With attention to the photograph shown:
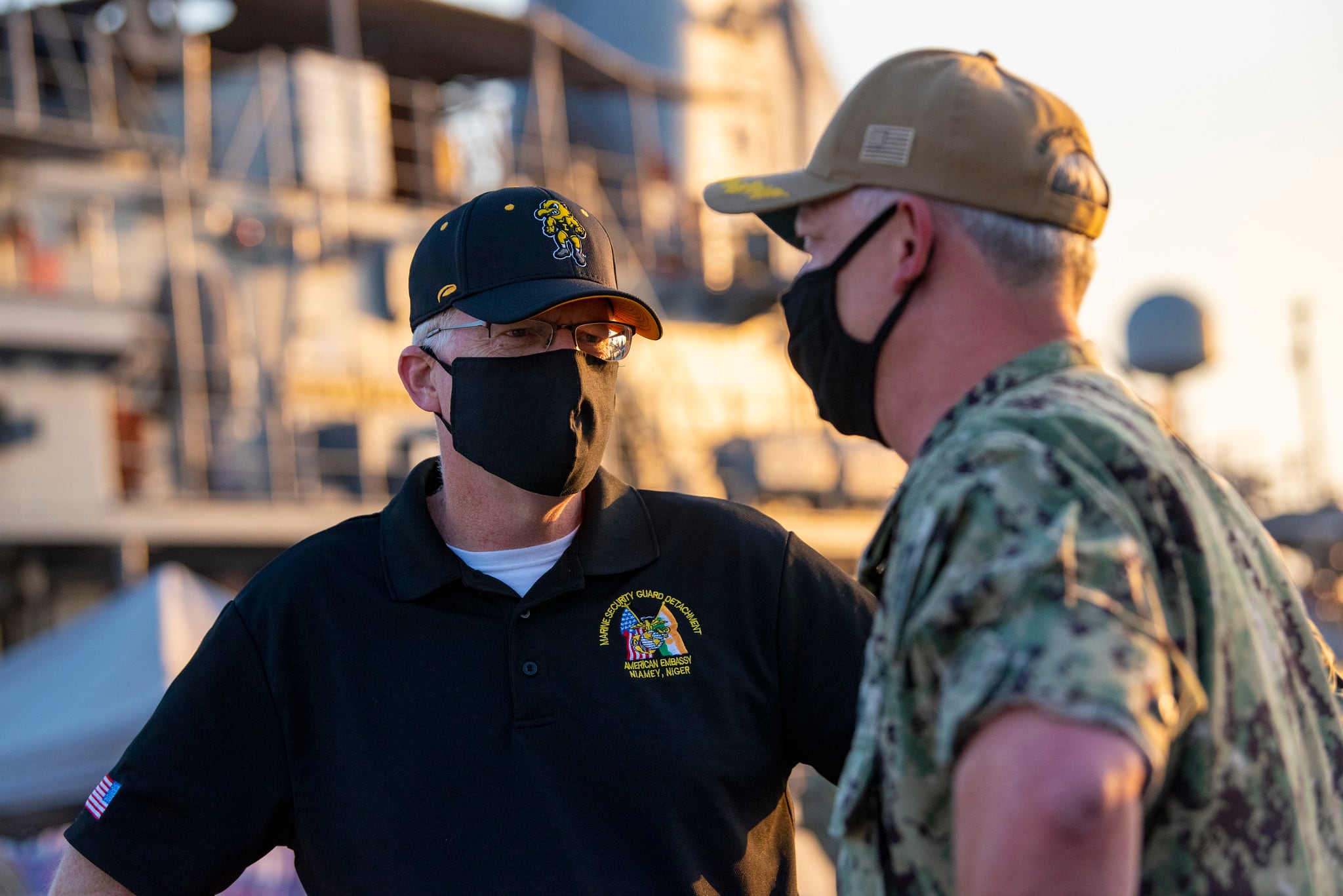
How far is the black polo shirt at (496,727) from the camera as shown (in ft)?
8.00

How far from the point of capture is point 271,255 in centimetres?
1808

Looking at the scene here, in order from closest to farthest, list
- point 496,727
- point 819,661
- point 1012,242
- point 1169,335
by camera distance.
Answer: point 1012,242 < point 496,727 < point 819,661 < point 1169,335

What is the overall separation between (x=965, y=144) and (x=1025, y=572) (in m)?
0.62

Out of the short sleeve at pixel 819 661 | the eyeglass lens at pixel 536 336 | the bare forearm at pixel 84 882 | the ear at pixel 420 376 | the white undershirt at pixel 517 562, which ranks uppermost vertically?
the eyeglass lens at pixel 536 336

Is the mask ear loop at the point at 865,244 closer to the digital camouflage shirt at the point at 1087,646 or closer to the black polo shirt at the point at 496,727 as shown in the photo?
the digital camouflage shirt at the point at 1087,646

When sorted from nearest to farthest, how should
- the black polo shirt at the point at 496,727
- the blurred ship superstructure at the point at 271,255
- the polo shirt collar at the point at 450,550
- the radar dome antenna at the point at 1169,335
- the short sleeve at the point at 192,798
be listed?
the black polo shirt at the point at 496,727 → the short sleeve at the point at 192,798 → the polo shirt collar at the point at 450,550 → the blurred ship superstructure at the point at 271,255 → the radar dome antenna at the point at 1169,335

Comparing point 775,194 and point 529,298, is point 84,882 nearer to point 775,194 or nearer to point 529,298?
point 529,298

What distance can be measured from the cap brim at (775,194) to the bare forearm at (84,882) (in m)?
1.79

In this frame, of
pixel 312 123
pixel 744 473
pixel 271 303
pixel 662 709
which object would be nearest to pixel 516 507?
pixel 662 709

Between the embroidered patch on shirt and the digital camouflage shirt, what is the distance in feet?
1.08

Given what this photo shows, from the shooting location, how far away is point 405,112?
21.7 m

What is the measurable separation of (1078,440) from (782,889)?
1.48 meters

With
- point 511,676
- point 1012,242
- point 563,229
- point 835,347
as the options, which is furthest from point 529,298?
point 1012,242

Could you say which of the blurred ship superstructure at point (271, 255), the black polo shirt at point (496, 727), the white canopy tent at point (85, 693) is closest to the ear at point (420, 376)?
the black polo shirt at point (496, 727)
